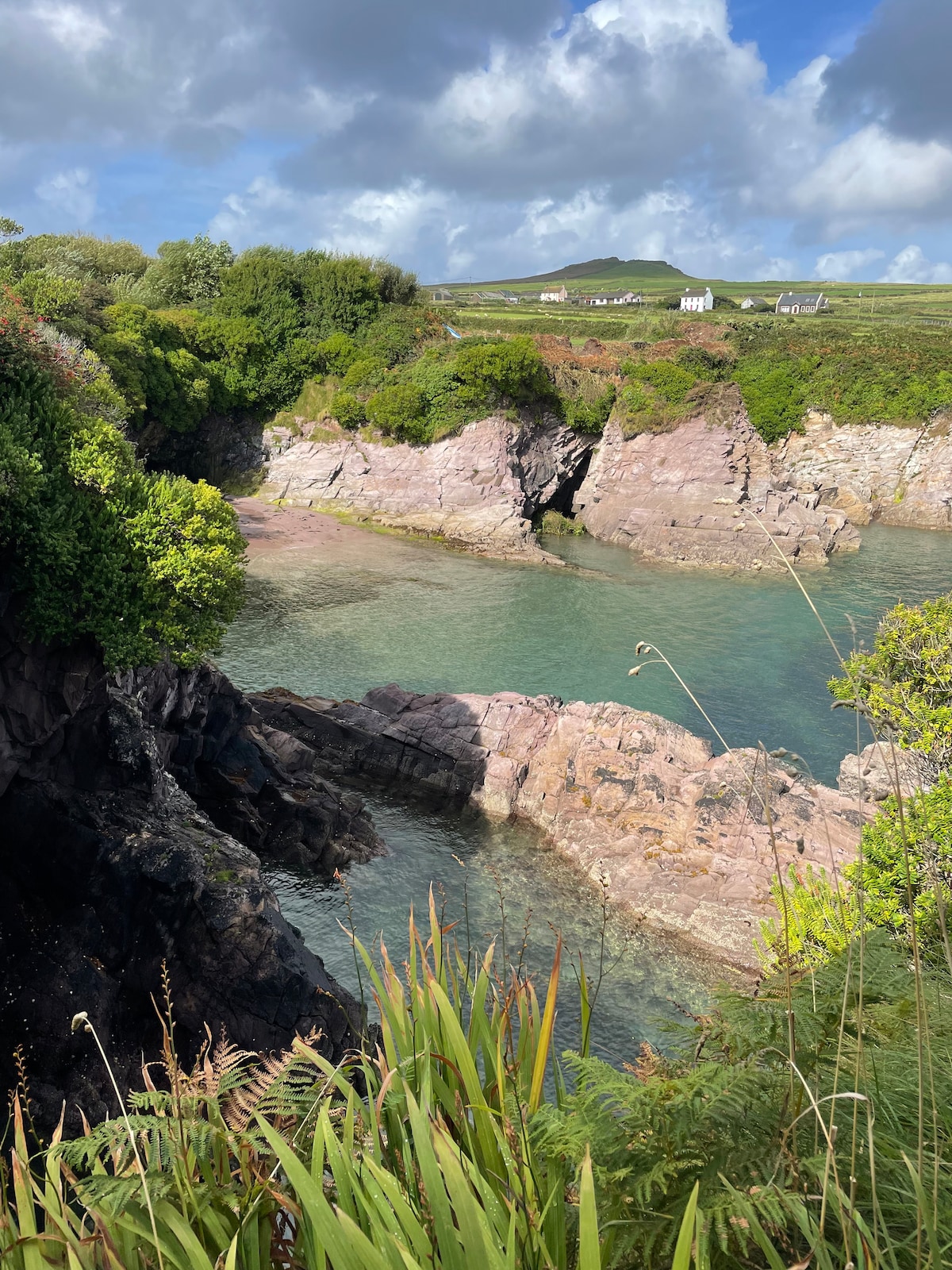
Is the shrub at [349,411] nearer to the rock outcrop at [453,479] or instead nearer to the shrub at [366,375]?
the rock outcrop at [453,479]

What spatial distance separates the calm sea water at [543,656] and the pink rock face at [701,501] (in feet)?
5.67

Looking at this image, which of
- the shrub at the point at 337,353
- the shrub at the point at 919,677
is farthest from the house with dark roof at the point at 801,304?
the shrub at the point at 919,677

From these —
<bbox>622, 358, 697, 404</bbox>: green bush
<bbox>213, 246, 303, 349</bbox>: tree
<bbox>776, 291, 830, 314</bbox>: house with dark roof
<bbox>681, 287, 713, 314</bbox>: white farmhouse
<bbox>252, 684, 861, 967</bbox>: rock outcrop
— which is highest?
<bbox>681, 287, 713, 314</bbox>: white farmhouse

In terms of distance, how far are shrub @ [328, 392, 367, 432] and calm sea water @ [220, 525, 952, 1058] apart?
30.2ft

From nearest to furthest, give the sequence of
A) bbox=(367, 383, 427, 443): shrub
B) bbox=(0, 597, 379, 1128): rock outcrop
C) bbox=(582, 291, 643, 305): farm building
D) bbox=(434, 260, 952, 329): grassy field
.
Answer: bbox=(0, 597, 379, 1128): rock outcrop → bbox=(367, 383, 427, 443): shrub → bbox=(434, 260, 952, 329): grassy field → bbox=(582, 291, 643, 305): farm building

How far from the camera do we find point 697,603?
35.0 meters

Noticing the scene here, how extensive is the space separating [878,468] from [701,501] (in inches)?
613

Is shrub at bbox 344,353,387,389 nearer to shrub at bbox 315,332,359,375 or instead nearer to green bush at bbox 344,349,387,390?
green bush at bbox 344,349,387,390

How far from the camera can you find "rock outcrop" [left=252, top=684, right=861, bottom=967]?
15.7 meters

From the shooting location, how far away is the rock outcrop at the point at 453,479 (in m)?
43.8

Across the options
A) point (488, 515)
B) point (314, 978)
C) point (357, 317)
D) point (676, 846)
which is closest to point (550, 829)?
point (676, 846)

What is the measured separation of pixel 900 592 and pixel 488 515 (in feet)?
63.6

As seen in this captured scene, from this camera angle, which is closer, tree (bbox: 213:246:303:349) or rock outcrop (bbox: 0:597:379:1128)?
rock outcrop (bbox: 0:597:379:1128)

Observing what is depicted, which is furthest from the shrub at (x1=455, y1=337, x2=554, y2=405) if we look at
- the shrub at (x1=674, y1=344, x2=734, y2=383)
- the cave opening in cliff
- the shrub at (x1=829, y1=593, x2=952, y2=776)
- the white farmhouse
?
the white farmhouse
